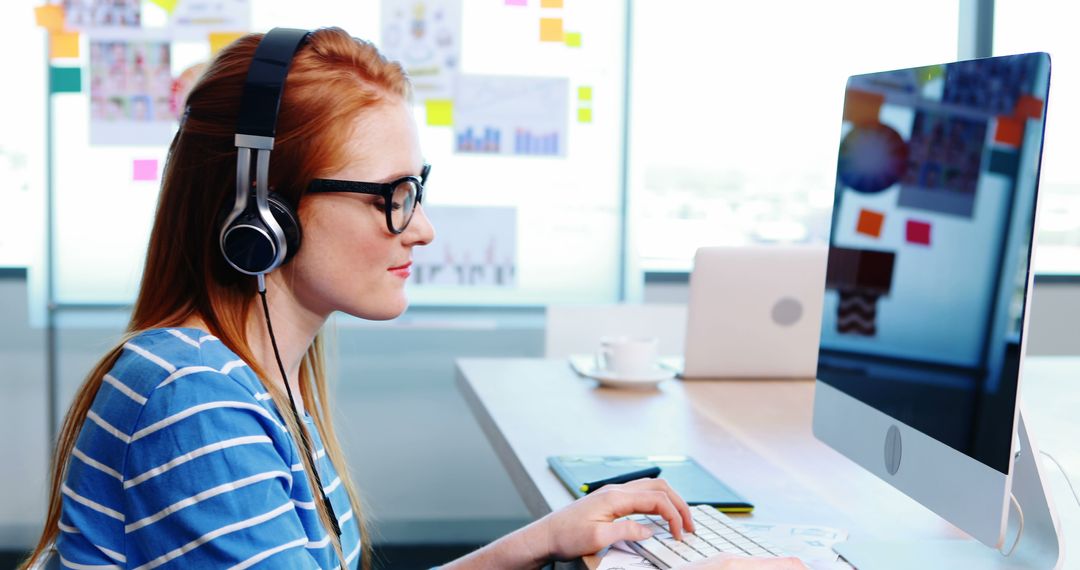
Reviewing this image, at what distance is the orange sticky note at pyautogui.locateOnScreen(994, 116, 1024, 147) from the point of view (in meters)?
0.85

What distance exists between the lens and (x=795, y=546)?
1.02 m

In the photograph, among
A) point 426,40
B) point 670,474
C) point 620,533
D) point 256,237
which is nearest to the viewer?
point 256,237

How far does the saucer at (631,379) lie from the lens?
1.89 meters

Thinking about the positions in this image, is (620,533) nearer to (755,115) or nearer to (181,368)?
(181,368)

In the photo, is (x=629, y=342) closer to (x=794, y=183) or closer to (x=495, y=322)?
(x=495, y=322)

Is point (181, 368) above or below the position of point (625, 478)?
above

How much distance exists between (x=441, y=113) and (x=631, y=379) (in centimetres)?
→ 141

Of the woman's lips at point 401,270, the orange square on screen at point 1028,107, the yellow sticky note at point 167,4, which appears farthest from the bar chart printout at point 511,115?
the orange square on screen at point 1028,107

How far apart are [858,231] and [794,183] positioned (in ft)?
7.14

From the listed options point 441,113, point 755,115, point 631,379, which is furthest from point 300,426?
point 755,115

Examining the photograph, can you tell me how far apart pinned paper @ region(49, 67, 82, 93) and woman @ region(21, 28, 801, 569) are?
2.18m

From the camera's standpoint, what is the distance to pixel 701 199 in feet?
10.7

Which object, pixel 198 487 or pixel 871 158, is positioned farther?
pixel 871 158

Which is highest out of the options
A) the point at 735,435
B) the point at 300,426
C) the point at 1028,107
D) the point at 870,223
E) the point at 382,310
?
the point at 1028,107
